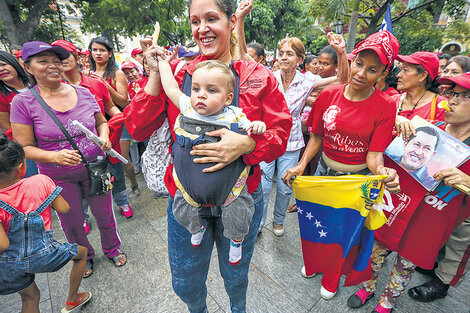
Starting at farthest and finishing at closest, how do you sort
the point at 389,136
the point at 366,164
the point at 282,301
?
1. the point at 282,301
2. the point at 366,164
3. the point at 389,136

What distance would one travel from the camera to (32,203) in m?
1.69

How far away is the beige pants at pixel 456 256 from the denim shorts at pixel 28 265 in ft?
10.5

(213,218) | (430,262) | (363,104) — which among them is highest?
(363,104)

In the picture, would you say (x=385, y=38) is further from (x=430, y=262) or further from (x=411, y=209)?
(x=430, y=262)

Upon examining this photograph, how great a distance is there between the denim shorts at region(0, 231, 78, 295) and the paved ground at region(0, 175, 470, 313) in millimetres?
735

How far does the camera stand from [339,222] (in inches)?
80.3

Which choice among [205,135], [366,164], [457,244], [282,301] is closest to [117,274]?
[282,301]

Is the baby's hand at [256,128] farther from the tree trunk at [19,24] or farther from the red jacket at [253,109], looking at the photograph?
the tree trunk at [19,24]

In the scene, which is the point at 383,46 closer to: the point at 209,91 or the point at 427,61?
the point at 427,61

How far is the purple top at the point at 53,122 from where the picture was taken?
196 centimetres

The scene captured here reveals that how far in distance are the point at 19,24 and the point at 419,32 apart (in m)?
19.7

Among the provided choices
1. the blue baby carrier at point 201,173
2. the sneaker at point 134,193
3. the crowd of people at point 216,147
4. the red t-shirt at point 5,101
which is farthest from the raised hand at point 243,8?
the sneaker at point 134,193

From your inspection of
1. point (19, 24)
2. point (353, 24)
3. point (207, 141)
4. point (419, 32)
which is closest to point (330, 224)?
point (207, 141)

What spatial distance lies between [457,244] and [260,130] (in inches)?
87.2
